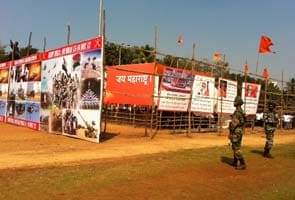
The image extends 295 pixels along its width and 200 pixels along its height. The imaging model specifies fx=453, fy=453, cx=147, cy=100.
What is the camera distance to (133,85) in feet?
80.7

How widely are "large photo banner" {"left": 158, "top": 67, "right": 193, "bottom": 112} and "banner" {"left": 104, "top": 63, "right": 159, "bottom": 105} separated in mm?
743

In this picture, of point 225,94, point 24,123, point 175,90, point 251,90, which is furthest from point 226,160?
point 251,90

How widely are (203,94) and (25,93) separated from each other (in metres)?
9.16

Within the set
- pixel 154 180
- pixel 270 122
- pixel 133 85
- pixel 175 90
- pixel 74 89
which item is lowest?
pixel 154 180

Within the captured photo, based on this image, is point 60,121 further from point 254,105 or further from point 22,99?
point 254,105

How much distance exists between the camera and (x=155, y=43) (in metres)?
19.3

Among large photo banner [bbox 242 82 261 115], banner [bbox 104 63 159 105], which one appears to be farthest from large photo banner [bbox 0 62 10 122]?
large photo banner [bbox 242 82 261 115]

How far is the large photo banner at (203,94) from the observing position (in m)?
22.8

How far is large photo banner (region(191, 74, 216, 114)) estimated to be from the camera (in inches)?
897

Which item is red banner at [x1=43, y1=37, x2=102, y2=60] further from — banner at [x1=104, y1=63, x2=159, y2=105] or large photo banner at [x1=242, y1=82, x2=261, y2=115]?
large photo banner at [x1=242, y1=82, x2=261, y2=115]

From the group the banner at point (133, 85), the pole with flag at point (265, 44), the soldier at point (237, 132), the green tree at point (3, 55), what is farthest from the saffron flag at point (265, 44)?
the green tree at point (3, 55)

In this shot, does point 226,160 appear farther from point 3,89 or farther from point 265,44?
point 3,89

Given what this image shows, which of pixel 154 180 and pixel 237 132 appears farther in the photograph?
pixel 237 132

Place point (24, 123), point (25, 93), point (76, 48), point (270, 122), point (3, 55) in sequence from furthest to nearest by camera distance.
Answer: point (3, 55)
point (25, 93)
point (24, 123)
point (76, 48)
point (270, 122)
